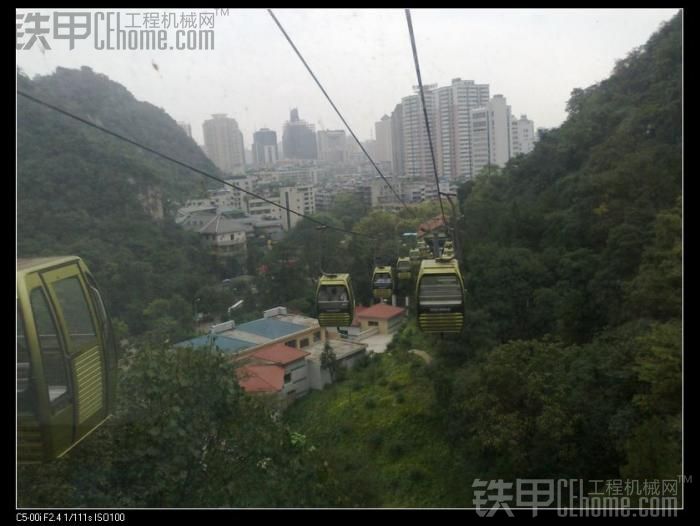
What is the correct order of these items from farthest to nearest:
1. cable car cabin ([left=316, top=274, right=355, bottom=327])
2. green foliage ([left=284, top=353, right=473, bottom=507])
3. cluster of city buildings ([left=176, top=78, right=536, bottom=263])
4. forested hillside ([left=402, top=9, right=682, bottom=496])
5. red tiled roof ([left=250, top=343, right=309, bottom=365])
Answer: cluster of city buildings ([left=176, top=78, right=536, bottom=263])
red tiled roof ([left=250, top=343, right=309, bottom=365])
green foliage ([left=284, top=353, right=473, bottom=507])
forested hillside ([left=402, top=9, right=682, bottom=496])
cable car cabin ([left=316, top=274, right=355, bottom=327])

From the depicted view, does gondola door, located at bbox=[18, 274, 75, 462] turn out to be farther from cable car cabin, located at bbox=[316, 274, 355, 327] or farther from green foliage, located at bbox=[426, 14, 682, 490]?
green foliage, located at bbox=[426, 14, 682, 490]

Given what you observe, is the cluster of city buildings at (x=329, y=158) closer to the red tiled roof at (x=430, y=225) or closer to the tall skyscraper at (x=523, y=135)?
the tall skyscraper at (x=523, y=135)

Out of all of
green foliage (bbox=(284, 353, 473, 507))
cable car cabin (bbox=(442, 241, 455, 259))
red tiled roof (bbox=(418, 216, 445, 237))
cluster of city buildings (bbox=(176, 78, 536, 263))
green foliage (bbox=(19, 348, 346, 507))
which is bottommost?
green foliage (bbox=(284, 353, 473, 507))

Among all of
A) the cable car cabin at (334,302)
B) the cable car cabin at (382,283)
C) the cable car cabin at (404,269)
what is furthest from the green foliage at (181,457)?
the cable car cabin at (404,269)

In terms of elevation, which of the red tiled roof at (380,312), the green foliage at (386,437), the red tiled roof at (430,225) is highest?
the red tiled roof at (430,225)

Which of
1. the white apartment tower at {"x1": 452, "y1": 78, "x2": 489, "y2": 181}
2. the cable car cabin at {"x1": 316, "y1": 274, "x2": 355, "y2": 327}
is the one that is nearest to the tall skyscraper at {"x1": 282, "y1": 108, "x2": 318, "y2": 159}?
the white apartment tower at {"x1": 452, "y1": 78, "x2": 489, "y2": 181}
